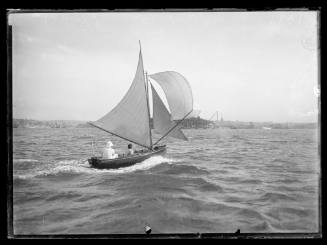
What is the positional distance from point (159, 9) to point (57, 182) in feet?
6.66

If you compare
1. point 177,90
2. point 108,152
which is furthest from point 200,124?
point 108,152

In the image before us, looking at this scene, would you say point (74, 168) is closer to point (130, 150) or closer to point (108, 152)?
point (108, 152)

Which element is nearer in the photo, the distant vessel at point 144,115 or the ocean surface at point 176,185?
the ocean surface at point 176,185

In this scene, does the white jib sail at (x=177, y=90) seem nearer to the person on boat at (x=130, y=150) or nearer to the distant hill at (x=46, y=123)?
the person on boat at (x=130, y=150)

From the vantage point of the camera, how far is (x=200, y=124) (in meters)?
3.07

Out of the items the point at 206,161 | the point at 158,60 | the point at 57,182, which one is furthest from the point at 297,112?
the point at 57,182

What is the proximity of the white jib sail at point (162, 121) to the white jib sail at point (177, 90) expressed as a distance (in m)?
0.10

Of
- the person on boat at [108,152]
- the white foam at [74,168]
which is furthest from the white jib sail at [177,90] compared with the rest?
the person on boat at [108,152]

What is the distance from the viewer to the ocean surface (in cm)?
292

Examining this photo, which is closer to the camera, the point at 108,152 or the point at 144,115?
the point at 108,152

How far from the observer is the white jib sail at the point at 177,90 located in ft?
10.2

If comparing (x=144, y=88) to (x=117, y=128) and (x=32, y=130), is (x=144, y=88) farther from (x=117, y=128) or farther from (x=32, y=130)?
(x=32, y=130)

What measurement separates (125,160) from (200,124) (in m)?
0.86

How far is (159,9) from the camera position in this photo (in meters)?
2.97
